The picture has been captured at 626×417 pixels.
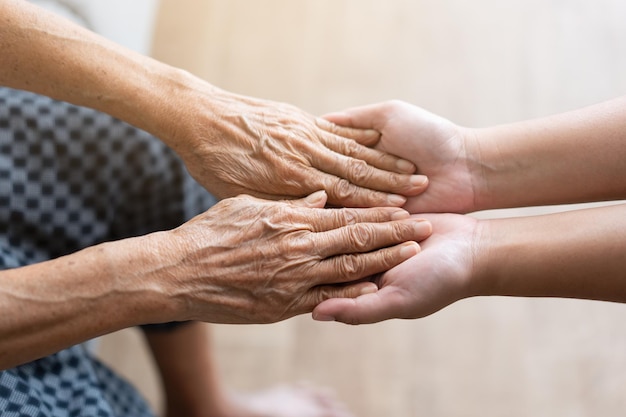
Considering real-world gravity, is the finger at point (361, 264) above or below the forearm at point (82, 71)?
below

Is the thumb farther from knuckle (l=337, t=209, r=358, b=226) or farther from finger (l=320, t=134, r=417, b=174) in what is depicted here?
finger (l=320, t=134, r=417, b=174)

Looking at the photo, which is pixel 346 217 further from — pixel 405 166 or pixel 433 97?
pixel 433 97

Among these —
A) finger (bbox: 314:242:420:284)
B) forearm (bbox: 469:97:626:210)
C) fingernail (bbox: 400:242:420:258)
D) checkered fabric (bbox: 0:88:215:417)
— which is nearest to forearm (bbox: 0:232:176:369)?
checkered fabric (bbox: 0:88:215:417)

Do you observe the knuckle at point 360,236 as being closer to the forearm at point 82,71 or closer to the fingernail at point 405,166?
the fingernail at point 405,166

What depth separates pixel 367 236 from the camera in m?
1.04

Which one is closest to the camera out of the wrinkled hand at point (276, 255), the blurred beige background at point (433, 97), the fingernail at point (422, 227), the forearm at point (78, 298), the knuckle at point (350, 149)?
the forearm at point (78, 298)

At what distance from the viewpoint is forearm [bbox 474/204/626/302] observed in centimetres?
92

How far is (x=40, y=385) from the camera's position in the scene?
96 centimetres

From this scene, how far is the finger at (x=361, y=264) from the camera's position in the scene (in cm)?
102

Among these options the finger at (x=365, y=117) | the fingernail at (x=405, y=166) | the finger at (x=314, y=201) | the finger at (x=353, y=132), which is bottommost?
the finger at (x=314, y=201)

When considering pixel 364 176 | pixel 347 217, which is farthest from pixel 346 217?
pixel 364 176

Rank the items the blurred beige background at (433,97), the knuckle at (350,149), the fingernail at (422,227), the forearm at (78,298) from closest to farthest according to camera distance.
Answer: the forearm at (78,298) → the fingernail at (422,227) → the knuckle at (350,149) → the blurred beige background at (433,97)

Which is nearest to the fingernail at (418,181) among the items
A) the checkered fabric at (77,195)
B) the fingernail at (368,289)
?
the fingernail at (368,289)

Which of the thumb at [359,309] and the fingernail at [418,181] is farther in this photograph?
the fingernail at [418,181]
